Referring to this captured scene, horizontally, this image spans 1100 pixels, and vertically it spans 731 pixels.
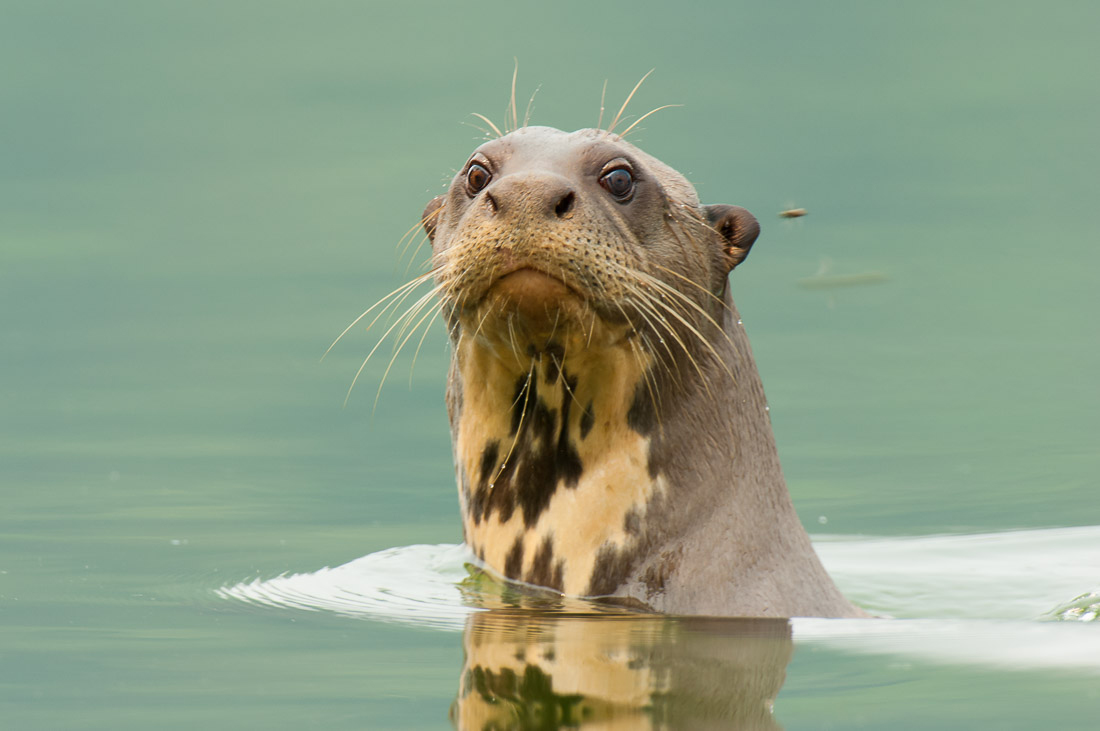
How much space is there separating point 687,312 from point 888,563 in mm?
4297

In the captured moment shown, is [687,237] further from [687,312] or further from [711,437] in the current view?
[711,437]

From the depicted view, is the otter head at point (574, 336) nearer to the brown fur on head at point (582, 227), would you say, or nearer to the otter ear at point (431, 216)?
the brown fur on head at point (582, 227)

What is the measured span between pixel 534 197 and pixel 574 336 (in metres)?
0.62

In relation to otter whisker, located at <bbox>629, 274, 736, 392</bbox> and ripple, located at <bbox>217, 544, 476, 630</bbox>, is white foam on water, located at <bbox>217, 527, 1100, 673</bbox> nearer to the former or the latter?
ripple, located at <bbox>217, 544, 476, 630</bbox>

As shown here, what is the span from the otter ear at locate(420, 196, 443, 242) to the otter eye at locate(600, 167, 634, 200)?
1.09 metres

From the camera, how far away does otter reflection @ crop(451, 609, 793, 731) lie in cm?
490

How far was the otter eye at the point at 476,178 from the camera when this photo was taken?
6.85 metres

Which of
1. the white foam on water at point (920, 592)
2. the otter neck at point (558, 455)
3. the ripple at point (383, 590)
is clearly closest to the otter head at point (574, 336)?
the otter neck at point (558, 455)

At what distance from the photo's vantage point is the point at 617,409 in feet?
22.6

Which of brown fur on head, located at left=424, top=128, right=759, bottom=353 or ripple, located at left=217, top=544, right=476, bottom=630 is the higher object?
brown fur on head, located at left=424, top=128, right=759, bottom=353

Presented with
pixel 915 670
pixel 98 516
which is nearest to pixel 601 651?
pixel 915 670

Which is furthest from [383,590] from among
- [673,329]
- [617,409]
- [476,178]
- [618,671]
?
[618,671]

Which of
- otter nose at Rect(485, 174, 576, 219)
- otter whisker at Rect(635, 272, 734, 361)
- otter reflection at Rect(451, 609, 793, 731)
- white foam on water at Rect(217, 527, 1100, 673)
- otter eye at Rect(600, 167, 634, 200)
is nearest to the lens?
otter reflection at Rect(451, 609, 793, 731)

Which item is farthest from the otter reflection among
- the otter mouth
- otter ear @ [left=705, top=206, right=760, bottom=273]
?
otter ear @ [left=705, top=206, right=760, bottom=273]
